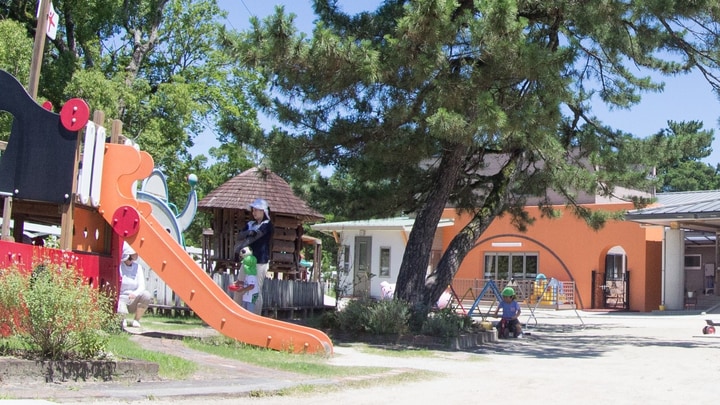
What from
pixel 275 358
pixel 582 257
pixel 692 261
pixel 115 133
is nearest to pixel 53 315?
pixel 275 358

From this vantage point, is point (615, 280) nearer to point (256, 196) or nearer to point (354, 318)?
point (256, 196)

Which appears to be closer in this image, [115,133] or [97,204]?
[97,204]

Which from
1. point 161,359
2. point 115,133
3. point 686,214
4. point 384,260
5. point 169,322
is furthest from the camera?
point 384,260

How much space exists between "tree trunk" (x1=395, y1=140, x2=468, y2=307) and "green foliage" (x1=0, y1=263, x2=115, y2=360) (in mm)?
8321

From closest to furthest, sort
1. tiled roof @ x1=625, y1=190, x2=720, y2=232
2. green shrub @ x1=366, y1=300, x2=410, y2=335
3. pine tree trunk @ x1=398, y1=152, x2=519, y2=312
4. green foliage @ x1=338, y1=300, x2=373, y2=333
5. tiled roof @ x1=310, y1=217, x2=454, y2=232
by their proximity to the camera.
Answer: green shrub @ x1=366, y1=300, x2=410, y2=335 < green foliage @ x1=338, y1=300, x2=373, y2=333 < pine tree trunk @ x1=398, y1=152, x2=519, y2=312 < tiled roof @ x1=625, y1=190, x2=720, y2=232 < tiled roof @ x1=310, y1=217, x2=454, y2=232

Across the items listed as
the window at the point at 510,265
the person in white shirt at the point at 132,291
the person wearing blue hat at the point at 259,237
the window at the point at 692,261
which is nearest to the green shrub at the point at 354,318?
the person wearing blue hat at the point at 259,237

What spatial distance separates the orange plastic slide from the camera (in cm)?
1149

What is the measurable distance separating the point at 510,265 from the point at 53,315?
3012cm

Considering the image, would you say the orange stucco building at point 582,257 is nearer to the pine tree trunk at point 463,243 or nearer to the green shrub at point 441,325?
the pine tree trunk at point 463,243

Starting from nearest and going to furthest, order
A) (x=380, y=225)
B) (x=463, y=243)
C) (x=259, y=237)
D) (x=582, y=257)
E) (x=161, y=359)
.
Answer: (x=161, y=359), (x=259, y=237), (x=463, y=243), (x=582, y=257), (x=380, y=225)

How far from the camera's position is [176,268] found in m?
11.7

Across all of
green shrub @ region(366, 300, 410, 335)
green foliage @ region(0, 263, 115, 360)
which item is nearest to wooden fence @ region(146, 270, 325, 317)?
green shrub @ region(366, 300, 410, 335)

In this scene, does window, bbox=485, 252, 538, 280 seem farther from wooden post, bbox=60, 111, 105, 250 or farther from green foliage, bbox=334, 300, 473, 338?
wooden post, bbox=60, 111, 105, 250

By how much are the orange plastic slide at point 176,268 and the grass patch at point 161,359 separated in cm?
158
